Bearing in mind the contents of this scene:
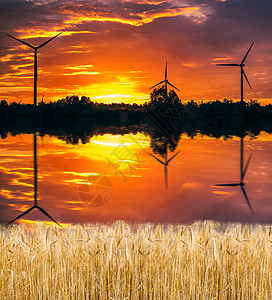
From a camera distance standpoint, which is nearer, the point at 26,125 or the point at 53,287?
the point at 53,287

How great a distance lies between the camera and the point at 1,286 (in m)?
6.88

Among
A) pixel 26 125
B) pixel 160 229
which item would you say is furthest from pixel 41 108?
pixel 160 229

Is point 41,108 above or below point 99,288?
above

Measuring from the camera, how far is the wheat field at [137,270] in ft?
22.2

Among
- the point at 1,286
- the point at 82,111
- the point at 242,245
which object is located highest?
the point at 82,111

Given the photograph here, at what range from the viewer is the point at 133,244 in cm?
→ 711

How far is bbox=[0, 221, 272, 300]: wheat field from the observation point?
6766 mm

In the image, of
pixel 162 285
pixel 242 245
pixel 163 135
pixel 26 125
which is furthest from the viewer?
pixel 163 135

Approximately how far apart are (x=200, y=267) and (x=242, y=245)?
998 mm

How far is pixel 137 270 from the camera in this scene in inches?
272

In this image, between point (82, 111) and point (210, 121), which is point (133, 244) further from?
point (210, 121)

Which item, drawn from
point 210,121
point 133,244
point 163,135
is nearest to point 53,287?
point 133,244

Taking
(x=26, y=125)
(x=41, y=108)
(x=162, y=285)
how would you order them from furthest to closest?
(x=26, y=125) < (x=41, y=108) < (x=162, y=285)

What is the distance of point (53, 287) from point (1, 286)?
868 mm
